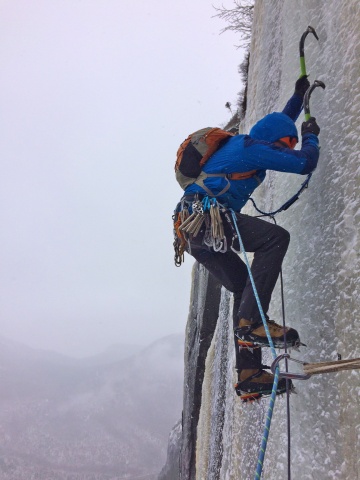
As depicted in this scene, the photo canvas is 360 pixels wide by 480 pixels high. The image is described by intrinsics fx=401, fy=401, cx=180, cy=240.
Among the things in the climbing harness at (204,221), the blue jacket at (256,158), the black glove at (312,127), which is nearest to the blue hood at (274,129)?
the blue jacket at (256,158)

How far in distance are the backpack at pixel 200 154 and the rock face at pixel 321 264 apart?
2.15ft

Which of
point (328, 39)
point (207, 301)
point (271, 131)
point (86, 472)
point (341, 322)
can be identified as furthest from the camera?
point (86, 472)

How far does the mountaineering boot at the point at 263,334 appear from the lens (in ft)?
8.54

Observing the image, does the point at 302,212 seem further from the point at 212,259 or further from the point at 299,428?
the point at 299,428

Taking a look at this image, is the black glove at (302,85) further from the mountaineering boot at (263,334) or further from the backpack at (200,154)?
the mountaineering boot at (263,334)

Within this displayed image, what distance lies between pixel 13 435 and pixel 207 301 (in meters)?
146

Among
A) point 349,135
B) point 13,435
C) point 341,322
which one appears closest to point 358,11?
point 349,135

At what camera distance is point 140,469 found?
108 metres

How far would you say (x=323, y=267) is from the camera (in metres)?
2.82

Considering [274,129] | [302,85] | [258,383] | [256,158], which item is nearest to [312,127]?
[274,129]

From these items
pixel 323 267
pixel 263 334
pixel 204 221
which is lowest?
pixel 263 334

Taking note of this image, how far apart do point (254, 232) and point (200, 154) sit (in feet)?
2.45

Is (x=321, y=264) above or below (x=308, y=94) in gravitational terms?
below

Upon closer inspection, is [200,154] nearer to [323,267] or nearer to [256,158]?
[256,158]
